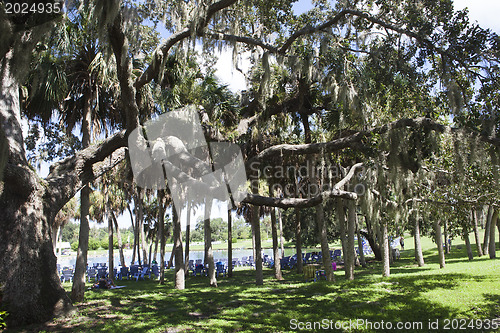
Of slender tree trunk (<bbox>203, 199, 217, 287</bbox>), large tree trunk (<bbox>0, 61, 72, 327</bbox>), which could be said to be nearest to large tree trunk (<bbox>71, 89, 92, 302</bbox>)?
large tree trunk (<bbox>0, 61, 72, 327</bbox>)

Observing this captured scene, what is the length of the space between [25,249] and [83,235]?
3.20 metres

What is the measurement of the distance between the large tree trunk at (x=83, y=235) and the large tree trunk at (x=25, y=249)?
2.33 meters

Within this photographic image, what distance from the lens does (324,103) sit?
10508 mm

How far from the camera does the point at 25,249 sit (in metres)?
5.97

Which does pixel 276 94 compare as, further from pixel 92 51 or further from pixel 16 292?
pixel 16 292

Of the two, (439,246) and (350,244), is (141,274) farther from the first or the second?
(439,246)

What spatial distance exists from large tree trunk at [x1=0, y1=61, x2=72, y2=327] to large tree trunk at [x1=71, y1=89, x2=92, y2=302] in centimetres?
233

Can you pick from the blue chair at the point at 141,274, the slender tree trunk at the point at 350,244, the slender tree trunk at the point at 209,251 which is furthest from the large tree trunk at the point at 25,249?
the blue chair at the point at 141,274

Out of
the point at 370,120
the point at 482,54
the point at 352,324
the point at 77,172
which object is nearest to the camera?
the point at 352,324

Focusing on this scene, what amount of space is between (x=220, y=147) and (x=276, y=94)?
248 cm

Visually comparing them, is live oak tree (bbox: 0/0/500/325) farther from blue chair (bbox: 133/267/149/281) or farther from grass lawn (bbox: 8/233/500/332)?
blue chair (bbox: 133/267/149/281)

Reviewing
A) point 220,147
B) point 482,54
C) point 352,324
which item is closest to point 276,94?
point 220,147

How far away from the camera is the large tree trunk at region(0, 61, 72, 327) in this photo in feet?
18.6

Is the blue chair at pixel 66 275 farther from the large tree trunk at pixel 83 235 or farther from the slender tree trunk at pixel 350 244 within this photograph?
the slender tree trunk at pixel 350 244
